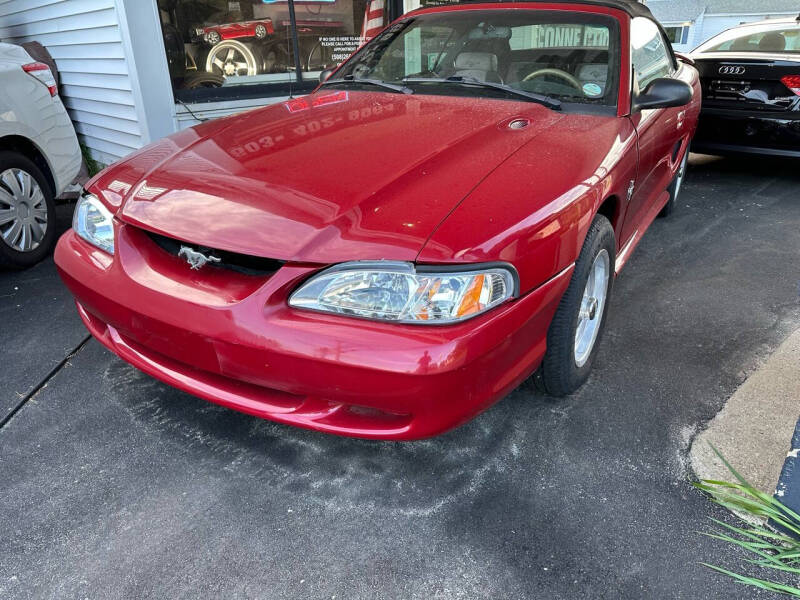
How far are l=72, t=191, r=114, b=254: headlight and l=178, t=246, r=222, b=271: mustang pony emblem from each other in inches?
15.2

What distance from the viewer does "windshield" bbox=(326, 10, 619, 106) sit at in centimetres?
281

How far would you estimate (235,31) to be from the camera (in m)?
5.62

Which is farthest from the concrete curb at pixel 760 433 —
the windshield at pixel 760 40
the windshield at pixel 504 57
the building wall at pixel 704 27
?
the building wall at pixel 704 27

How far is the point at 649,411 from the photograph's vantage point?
2.47 metres

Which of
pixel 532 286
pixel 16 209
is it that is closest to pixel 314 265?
pixel 532 286

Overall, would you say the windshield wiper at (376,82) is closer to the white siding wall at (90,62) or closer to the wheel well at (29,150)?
the wheel well at (29,150)

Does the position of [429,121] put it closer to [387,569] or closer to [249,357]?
[249,357]

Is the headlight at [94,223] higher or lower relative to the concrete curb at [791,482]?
higher

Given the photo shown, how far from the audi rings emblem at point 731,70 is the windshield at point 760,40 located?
0.55m

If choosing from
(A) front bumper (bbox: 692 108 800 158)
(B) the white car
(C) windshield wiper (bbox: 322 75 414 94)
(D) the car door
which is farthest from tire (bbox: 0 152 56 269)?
(A) front bumper (bbox: 692 108 800 158)

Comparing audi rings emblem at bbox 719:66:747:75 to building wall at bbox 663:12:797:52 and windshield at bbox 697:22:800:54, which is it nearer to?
windshield at bbox 697:22:800:54

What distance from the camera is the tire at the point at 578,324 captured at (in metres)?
2.15

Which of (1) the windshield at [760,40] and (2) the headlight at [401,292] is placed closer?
(2) the headlight at [401,292]

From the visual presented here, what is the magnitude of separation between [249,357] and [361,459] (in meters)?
0.68
